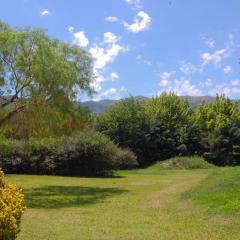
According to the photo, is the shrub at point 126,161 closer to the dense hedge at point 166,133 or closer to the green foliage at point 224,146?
the dense hedge at point 166,133

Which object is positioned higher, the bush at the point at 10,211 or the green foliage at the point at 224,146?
the green foliage at the point at 224,146

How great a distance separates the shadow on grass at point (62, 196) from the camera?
21656 millimetres

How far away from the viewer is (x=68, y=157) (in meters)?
42.4

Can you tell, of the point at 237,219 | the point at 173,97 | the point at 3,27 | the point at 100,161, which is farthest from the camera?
the point at 173,97

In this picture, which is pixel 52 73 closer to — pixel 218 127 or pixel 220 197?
pixel 220 197

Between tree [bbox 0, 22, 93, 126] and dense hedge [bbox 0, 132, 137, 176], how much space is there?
1553 centimetres

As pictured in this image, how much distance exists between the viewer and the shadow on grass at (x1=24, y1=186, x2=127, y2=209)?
853 inches

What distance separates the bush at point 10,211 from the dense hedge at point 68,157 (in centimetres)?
3290

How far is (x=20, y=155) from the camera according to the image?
4375 cm

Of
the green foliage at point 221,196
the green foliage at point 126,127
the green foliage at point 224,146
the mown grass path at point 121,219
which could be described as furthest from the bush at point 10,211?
the green foliage at point 224,146

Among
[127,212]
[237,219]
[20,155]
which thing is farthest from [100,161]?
[237,219]

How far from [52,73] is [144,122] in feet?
111

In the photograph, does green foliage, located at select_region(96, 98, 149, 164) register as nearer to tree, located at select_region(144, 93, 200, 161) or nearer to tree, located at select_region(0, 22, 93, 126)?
tree, located at select_region(144, 93, 200, 161)

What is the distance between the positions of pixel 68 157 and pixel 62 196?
17252 millimetres
